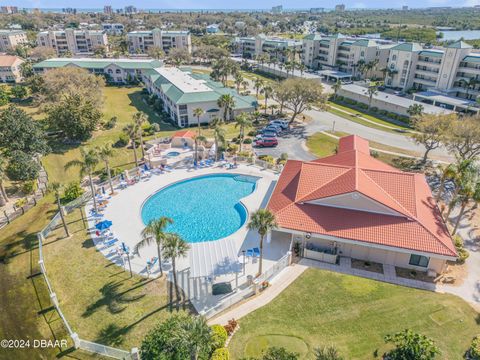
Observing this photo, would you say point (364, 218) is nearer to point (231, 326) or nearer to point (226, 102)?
point (231, 326)

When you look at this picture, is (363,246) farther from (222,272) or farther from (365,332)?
(222,272)

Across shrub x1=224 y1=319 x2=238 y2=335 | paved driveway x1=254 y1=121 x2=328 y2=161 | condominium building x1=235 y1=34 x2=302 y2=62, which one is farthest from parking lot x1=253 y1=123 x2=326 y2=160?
condominium building x1=235 y1=34 x2=302 y2=62

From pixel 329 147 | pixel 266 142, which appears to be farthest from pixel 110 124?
pixel 329 147

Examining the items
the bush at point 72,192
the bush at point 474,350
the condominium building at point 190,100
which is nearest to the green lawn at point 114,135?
the condominium building at point 190,100

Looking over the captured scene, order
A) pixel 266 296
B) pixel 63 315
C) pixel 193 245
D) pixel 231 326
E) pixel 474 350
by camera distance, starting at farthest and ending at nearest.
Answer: pixel 193 245 < pixel 266 296 < pixel 63 315 < pixel 231 326 < pixel 474 350

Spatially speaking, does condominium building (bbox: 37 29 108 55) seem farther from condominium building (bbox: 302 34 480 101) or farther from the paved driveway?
the paved driveway

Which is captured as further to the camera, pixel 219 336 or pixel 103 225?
pixel 103 225
